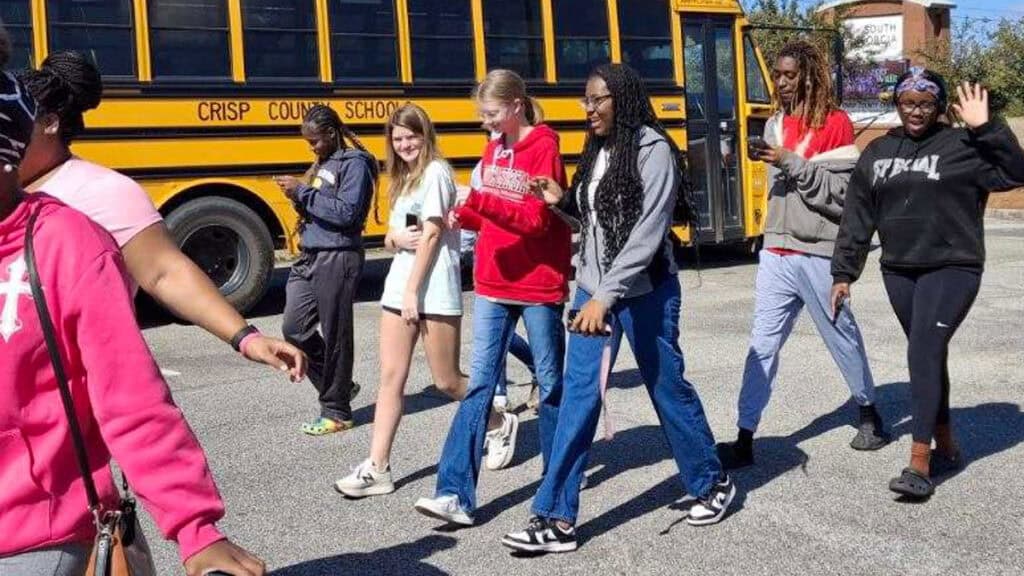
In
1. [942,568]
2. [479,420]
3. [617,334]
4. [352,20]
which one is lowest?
[942,568]

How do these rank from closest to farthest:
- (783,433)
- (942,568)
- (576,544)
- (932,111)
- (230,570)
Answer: (230,570)
(942,568)
(576,544)
(932,111)
(783,433)

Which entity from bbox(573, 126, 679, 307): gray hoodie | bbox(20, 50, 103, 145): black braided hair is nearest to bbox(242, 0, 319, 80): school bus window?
bbox(573, 126, 679, 307): gray hoodie

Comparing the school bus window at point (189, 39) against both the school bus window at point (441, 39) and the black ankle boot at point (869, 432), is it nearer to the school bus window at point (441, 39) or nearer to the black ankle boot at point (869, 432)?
the school bus window at point (441, 39)

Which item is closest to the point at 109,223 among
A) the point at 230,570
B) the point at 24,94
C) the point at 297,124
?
Result: the point at 24,94

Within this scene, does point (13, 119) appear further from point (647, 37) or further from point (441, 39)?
point (647, 37)

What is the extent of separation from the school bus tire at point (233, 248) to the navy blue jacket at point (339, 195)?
446 cm

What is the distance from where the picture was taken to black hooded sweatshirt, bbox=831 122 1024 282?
→ 5.02 m

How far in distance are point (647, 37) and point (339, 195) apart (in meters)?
7.47

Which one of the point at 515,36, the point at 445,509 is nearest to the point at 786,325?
the point at 445,509

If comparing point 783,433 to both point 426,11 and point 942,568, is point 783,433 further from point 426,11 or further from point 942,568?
point 426,11

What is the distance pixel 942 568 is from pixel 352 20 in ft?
27.0

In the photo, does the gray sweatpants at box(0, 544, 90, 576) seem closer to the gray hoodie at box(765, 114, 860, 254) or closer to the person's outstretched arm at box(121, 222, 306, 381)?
the person's outstretched arm at box(121, 222, 306, 381)

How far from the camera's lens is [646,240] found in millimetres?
4539

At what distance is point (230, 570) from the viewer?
2156 millimetres
